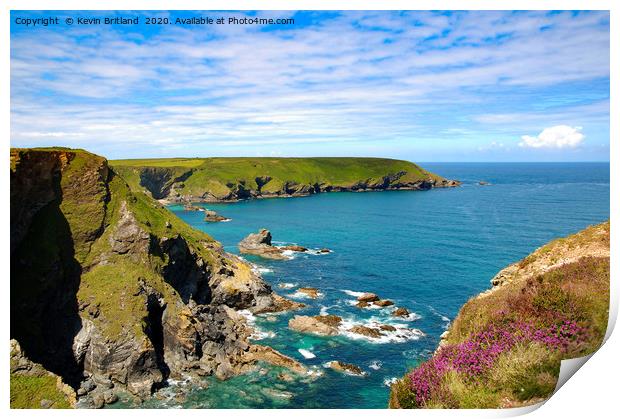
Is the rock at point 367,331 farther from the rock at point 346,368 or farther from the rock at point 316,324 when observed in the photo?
the rock at point 346,368

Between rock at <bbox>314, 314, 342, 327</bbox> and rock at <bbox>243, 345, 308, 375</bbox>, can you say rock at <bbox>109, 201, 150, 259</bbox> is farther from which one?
rock at <bbox>314, 314, 342, 327</bbox>

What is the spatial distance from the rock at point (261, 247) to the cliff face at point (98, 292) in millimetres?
35482

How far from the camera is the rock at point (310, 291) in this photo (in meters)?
60.2

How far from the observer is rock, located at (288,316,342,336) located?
157ft

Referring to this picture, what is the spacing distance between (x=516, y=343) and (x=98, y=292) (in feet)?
112

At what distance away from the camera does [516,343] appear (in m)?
17.0

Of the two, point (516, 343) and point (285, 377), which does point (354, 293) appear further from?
point (516, 343)

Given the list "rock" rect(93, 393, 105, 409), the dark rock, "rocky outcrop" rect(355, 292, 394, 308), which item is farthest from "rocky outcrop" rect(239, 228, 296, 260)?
"rock" rect(93, 393, 105, 409)

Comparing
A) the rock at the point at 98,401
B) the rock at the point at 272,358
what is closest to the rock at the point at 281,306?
the rock at the point at 272,358

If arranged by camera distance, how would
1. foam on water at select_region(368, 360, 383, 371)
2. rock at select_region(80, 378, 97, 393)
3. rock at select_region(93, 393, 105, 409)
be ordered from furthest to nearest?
1. foam on water at select_region(368, 360, 383, 371)
2. rock at select_region(80, 378, 97, 393)
3. rock at select_region(93, 393, 105, 409)

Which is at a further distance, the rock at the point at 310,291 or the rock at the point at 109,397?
the rock at the point at 310,291

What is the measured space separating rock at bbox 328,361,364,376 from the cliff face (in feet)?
19.0

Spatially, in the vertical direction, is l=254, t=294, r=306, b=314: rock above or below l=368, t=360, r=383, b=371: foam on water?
above

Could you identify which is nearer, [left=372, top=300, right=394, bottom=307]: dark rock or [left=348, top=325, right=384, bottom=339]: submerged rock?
[left=348, top=325, right=384, bottom=339]: submerged rock
